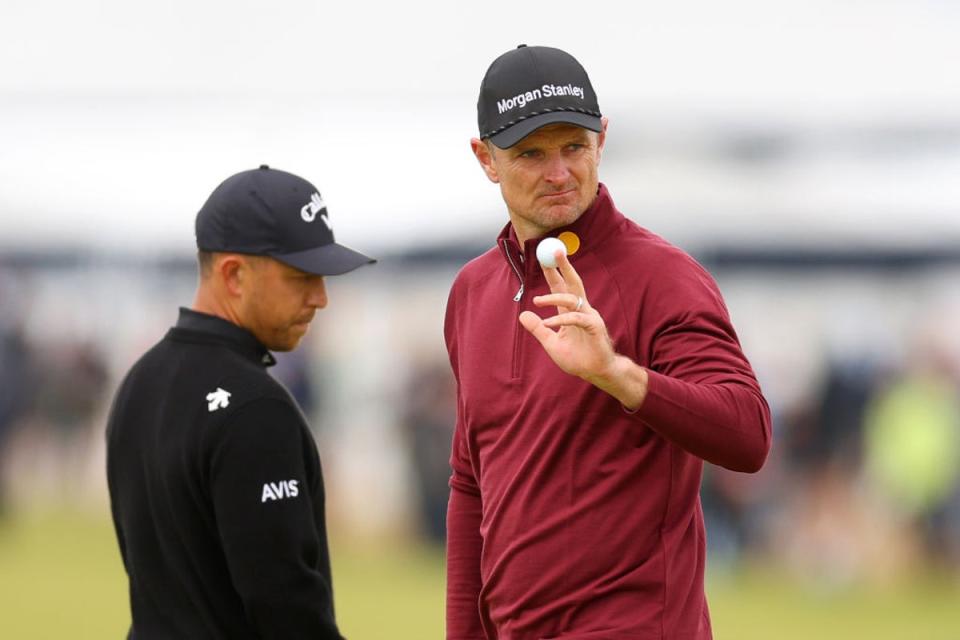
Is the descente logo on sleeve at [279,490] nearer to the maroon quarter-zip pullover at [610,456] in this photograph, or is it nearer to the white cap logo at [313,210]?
the maroon quarter-zip pullover at [610,456]

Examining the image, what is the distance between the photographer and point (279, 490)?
4.25 meters

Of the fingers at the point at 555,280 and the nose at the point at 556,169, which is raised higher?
the nose at the point at 556,169

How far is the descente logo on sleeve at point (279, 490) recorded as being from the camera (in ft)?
13.9

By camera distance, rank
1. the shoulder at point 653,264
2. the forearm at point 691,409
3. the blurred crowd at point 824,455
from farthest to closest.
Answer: the blurred crowd at point 824,455 → the shoulder at point 653,264 → the forearm at point 691,409

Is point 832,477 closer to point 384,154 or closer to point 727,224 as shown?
point 727,224

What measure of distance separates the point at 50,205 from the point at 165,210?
7.04ft

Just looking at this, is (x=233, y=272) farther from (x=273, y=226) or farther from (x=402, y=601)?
(x=402, y=601)

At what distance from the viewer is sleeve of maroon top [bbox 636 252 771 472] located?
3693 mm

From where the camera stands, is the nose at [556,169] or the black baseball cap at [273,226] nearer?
the nose at [556,169]

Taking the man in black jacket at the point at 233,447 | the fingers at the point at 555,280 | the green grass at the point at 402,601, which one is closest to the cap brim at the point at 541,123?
the fingers at the point at 555,280

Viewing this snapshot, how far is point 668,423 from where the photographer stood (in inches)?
145

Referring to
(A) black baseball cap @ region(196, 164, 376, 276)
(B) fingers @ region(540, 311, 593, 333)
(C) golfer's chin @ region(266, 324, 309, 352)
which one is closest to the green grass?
(C) golfer's chin @ region(266, 324, 309, 352)

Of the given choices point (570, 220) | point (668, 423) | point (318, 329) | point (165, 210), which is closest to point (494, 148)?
point (570, 220)

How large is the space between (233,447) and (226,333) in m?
0.38
